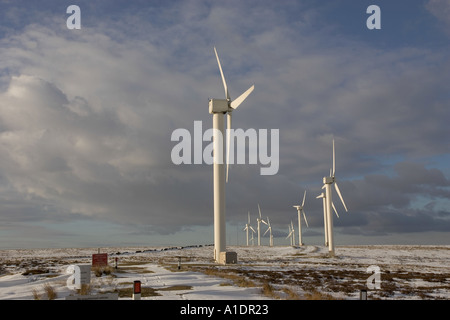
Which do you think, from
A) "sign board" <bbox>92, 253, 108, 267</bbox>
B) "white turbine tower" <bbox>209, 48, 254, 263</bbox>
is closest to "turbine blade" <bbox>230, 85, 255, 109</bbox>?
"white turbine tower" <bbox>209, 48, 254, 263</bbox>

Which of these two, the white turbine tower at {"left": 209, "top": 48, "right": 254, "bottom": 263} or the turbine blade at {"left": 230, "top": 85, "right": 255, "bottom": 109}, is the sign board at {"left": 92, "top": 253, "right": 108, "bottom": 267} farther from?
the turbine blade at {"left": 230, "top": 85, "right": 255, "bottom": 109}

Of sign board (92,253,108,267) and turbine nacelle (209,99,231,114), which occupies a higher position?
turbine nacelle (209,99,231,114)

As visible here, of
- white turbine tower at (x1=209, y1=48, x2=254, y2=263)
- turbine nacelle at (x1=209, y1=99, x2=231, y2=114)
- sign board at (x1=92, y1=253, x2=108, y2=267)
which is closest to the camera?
sign board at (x1=92, y1=253, x2=108, y2=267)

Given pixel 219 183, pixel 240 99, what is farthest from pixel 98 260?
pixel 240 99

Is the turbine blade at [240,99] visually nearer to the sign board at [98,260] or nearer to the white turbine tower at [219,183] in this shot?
the white turbine tower at [219,183]

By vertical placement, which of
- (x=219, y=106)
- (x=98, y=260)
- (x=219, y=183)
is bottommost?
(x=98, y=260)

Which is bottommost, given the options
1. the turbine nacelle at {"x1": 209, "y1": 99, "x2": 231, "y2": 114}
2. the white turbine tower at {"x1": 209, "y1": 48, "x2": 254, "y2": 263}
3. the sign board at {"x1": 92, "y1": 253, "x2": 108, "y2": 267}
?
the sign board at {"x1": 92, "y1": 253, "x2": 108, "y2": 267}

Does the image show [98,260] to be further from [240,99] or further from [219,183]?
[240,99]

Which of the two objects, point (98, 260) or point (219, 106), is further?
point (219, 106)

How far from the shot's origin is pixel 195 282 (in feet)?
A: 90.5

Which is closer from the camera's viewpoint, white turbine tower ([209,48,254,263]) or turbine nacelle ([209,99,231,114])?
A: white turbine tower ([209,48,254,263])

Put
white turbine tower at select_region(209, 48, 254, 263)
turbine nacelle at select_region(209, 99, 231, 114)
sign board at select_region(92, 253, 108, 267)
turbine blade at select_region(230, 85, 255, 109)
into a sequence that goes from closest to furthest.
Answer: sign board at select_region(92, 253, 108, 267), turbine blade at select_region(230, 85, 255, 109), white turbine tower at select_region(209, 48, 254, 263), turbine nacelle at select_region(209, 99, 231, 114)
